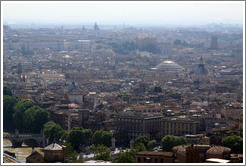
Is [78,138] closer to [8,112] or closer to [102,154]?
[102,154]

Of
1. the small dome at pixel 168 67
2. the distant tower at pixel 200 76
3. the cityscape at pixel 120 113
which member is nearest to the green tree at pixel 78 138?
the cityscape at pixel 120 113

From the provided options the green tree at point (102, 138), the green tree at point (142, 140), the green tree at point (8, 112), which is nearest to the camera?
the green tree at point (142, 140)

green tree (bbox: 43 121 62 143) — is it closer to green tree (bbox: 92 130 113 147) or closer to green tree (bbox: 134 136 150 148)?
green tree (bbox: 92 130 113 147)

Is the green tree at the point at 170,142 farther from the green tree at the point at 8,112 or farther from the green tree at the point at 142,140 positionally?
the green tree at the point at 8,112

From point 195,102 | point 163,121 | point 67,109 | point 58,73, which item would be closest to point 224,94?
point 195,102

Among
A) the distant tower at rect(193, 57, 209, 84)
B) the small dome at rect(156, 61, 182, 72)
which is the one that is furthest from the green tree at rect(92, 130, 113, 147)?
the small dome at rect(156, 61, 182, 72)
